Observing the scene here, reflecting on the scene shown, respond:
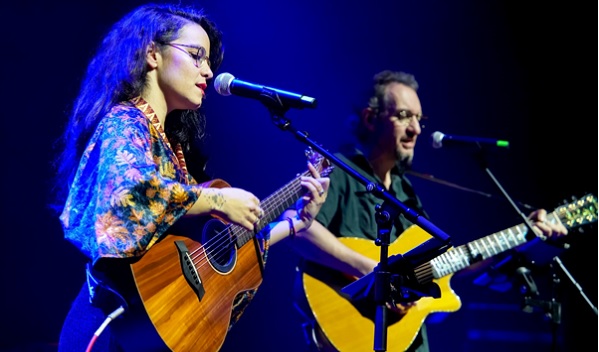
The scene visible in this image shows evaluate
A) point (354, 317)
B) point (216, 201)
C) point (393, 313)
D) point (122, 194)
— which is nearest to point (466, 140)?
point (393, 313)

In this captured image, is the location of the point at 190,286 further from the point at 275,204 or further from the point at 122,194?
the point at 275,204

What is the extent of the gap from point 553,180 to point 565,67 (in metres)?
0.94

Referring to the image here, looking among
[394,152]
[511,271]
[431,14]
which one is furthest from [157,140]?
A: [431,14]

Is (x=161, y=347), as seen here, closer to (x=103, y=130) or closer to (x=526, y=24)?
(x=103, y=130)

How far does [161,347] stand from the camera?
212 cm

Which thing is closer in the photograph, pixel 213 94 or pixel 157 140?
pixel 157 140

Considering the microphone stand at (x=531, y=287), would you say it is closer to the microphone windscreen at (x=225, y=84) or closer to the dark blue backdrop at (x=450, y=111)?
the dark blue backdrop at (x=450, y=111)

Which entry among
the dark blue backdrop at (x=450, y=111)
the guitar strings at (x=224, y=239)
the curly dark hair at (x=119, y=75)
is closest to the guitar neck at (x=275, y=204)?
the guitar strings at (x=224, y=239)

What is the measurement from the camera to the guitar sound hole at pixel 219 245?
2.45 m

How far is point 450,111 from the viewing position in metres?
5.10

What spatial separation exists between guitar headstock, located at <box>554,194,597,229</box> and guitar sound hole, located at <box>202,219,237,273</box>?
2.50 m

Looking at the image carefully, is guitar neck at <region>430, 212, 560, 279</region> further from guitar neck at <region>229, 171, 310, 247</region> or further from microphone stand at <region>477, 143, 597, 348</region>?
guitar neck at <region>229, 171, 310, 247</region>

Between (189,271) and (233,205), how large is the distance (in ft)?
0.93

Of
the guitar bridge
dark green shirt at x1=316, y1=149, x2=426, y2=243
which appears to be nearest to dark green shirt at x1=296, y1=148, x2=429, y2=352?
dark green shirt at x1=316, y1=149, x2=426, y2=243
